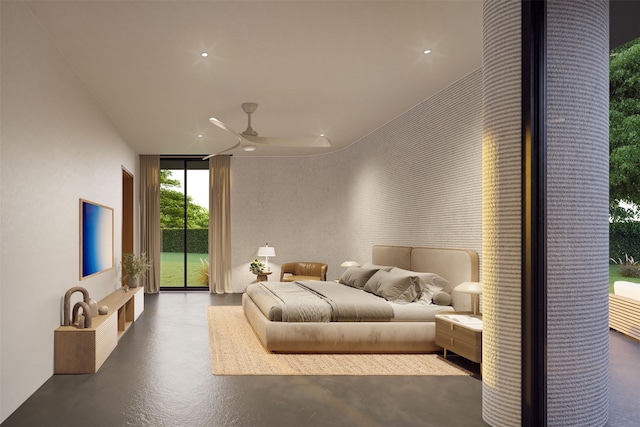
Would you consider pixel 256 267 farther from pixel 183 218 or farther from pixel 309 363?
pixel 309 363

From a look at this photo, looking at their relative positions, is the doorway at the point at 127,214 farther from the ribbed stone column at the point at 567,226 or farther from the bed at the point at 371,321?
the ribbed stone column at the point at 567,226

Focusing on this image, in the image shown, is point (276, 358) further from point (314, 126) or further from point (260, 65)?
point (314, 126)

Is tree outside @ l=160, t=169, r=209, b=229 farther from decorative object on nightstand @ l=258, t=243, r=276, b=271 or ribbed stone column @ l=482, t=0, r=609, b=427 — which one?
ribbed stone column @ l=482, t=0, r=609, b=427

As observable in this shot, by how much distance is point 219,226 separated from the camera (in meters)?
9.95

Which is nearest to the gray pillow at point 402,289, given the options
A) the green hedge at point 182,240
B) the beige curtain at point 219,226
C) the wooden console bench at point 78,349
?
the wooden console bench at point 78,349

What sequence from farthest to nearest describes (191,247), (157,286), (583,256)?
1. (191,247)
2. (157,286)
3. (583,256)

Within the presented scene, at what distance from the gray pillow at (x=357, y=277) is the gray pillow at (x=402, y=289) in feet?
2.92

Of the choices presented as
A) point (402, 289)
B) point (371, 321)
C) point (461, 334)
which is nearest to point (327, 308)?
point (371, 321)

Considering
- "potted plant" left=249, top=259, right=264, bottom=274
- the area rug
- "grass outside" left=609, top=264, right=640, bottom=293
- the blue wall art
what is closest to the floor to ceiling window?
"potted plant" left=249, top=259, right=264, bottom=274

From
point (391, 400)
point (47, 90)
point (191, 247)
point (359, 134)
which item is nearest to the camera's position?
point (391, 400)

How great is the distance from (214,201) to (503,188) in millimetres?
7700

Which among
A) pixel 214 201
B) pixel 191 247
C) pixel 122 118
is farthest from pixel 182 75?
pixel 191 247

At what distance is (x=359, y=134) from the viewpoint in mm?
7977

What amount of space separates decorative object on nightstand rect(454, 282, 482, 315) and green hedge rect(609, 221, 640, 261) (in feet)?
6.20
